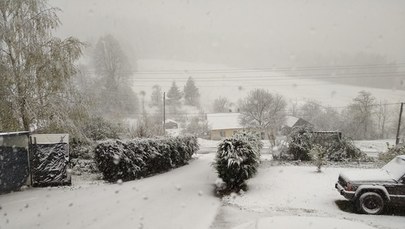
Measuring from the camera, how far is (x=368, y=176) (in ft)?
31.9

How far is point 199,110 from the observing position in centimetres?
7694

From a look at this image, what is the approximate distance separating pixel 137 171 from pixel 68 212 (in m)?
5.91

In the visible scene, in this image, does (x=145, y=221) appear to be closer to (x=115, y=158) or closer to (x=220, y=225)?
(x=220, y=225)

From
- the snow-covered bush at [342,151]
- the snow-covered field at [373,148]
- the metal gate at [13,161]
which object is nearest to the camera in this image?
the metal gate at [13,161]

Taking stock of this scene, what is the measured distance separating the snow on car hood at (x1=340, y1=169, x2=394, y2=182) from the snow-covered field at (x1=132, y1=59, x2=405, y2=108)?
59.1m

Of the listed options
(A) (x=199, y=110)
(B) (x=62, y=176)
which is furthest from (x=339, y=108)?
(B) (x=62, y=176)

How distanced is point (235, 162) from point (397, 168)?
5111mm

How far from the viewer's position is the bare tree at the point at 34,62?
14.6m

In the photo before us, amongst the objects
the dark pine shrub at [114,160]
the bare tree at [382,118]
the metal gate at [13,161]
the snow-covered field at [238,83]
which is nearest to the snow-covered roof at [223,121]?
the snow-covered field at [238,83]

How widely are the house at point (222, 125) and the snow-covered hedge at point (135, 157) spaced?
40.8 meters

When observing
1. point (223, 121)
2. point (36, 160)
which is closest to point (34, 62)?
point (36, 160)

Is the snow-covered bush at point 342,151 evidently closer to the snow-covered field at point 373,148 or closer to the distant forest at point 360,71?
the snow-covered field at point 373,148

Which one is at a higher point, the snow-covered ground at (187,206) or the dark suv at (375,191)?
the dark suv at (375,191)

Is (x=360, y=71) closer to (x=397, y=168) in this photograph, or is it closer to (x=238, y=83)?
(x=238, y=83)
